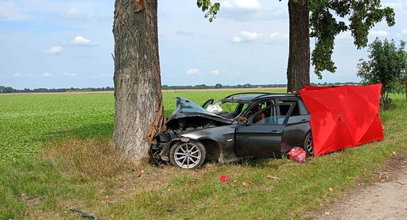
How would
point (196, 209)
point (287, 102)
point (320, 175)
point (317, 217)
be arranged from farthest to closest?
point (287, 102), point (320, 175), point (196, 209), point (317, 217)

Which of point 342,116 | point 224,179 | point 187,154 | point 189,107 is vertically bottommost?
point 224,179

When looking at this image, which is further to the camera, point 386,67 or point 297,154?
point 386,67

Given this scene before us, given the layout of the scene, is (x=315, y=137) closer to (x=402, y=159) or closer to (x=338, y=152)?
(x=338, y=152)

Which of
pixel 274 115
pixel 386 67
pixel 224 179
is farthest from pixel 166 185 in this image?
Answer: pixel 386 67

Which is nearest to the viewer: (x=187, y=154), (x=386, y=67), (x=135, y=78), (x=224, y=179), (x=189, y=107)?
(x=224, y=179)

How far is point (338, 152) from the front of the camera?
11.1 meters

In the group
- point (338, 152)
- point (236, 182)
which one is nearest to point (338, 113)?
point (338, 152)

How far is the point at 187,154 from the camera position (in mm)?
9289

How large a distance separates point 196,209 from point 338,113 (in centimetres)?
588

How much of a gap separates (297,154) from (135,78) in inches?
153

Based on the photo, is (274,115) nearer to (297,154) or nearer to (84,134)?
(297,154)

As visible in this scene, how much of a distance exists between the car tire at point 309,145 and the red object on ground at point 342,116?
0.13m

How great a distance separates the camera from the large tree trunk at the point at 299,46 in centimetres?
1586

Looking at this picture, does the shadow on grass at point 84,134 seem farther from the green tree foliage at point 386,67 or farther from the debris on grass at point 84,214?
the green tree foliage at point 386,67
